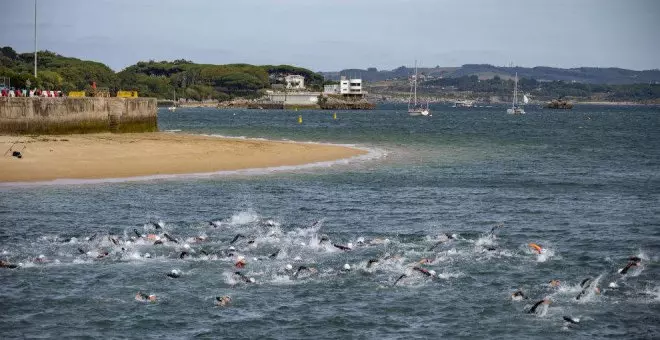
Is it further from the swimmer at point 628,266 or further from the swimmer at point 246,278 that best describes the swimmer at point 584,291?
the swimmer at point 246,278

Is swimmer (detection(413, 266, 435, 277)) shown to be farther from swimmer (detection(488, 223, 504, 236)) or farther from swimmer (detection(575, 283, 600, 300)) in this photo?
swimmer (detection(488, 223, 504, 236))

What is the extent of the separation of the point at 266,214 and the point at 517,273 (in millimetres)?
13248

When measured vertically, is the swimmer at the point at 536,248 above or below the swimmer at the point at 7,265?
above

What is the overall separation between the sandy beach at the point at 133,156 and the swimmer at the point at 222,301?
25.1 meters

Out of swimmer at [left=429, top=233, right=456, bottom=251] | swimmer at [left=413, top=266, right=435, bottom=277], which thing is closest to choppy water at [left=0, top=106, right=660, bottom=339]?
swimmer at [left=429, top=233, right=456, bottom=251]

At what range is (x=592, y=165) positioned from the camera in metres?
62.3

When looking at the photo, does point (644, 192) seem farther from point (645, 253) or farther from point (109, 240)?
point (109, 240)

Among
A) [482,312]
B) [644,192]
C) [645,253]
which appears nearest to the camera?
[482,312]

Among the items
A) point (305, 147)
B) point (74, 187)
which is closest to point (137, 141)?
point (305, 147)

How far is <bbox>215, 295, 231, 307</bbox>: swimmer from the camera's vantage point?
69.9 ft

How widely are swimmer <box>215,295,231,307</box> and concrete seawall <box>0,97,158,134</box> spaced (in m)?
45.1

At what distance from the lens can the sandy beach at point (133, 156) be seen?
4666cm

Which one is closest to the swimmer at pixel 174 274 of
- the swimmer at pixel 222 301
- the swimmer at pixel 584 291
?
the swimmer at pixel 222 301

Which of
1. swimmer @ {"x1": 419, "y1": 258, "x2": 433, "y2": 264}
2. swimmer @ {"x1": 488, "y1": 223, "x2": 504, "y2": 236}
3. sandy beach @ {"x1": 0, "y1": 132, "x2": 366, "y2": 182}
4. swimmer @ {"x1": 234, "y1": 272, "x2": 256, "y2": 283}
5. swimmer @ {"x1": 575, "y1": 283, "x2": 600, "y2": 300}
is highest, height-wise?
sandy beach @ {"x1": 0, "y1": 132, "x2": 366, "y2": 182}
